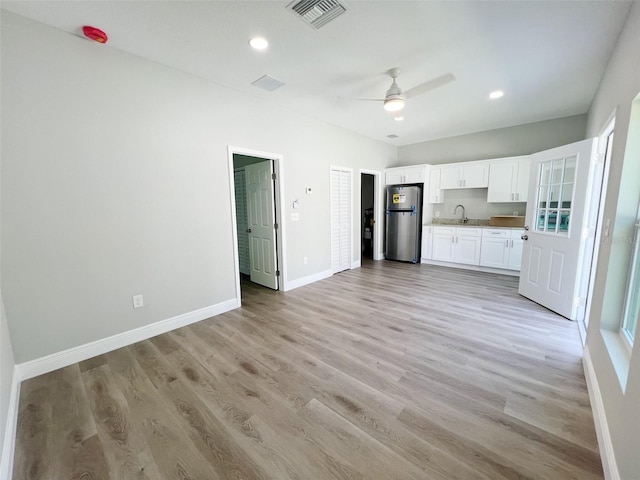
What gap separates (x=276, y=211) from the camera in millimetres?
4074

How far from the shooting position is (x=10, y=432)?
1.56 meters

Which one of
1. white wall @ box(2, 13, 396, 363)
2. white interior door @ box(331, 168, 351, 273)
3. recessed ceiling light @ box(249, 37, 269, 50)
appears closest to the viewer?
white wall @ box(2, 13, 396, 363)

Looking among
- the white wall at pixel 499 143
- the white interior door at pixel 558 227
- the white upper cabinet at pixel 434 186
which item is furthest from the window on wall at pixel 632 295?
the white upper cabinet at pixel 434 186

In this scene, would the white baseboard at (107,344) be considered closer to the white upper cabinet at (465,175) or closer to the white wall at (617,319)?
the white wall at (617,319)

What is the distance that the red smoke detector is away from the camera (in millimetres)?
2117

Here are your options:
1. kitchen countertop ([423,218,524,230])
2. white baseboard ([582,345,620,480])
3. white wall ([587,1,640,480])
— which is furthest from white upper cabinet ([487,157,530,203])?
white baseboard ([582,345,620,480])

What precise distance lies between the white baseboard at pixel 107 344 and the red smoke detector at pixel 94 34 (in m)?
2.68

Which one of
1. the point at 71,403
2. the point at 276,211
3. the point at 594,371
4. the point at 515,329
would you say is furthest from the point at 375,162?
the point at 71,403

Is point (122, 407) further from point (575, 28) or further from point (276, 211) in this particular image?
point (575, 28)

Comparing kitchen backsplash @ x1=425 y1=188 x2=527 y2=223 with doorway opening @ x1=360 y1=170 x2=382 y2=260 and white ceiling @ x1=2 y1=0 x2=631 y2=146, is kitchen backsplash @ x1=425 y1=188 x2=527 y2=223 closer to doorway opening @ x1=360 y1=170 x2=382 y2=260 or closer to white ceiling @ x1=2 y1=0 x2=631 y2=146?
doorway opening @ x1=360 y1=170 x2=382 y2=260

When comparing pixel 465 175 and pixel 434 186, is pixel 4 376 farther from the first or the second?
pixel 465 175

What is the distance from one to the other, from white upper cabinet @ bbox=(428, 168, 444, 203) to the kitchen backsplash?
0.19 m

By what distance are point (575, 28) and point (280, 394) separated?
12.5 ft

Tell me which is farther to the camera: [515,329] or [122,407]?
[515,329]
